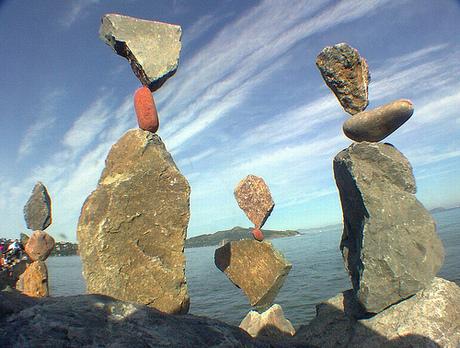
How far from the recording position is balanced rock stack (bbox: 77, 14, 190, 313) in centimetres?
715

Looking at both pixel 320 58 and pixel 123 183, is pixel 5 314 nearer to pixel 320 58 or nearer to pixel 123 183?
pixel 123 183

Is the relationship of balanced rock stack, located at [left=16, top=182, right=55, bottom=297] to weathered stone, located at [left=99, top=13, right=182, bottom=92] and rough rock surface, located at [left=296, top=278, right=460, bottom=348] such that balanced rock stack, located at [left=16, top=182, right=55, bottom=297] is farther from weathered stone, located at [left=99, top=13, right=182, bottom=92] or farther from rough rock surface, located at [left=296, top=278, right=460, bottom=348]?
rough rock surface, located at [left=296, top=278, right=460, bottom=348]

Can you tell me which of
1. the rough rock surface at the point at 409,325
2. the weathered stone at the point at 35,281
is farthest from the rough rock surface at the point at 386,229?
the weathered stone at the point at 35,281

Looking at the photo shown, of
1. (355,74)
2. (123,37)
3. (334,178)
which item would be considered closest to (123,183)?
(123,37)

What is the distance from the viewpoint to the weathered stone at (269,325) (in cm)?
992

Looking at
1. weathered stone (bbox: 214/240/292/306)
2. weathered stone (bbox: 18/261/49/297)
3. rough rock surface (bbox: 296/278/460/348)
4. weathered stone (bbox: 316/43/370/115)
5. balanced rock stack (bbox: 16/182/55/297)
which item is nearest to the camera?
rough rock surface (bbox: 296/278/460/348)

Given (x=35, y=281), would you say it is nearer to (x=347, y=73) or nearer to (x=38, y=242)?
(x=38, y=242)

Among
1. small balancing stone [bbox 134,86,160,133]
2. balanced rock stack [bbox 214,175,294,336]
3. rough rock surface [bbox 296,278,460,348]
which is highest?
small balancing stone [bbox 134,86,160,133]

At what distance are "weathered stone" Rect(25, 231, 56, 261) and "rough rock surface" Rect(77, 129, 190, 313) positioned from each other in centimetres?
956

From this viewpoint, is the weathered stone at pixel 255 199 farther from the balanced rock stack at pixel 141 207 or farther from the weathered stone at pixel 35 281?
the weathered stone at pixel 35 281

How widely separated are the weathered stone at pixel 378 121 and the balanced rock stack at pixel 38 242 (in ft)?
45.6

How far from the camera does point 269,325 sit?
397 inches

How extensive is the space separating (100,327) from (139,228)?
4.35 metres

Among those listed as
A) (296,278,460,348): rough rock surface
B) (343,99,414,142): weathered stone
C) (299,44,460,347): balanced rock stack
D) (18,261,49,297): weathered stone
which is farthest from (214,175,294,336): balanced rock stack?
(18,261,49,297): weathered stone
